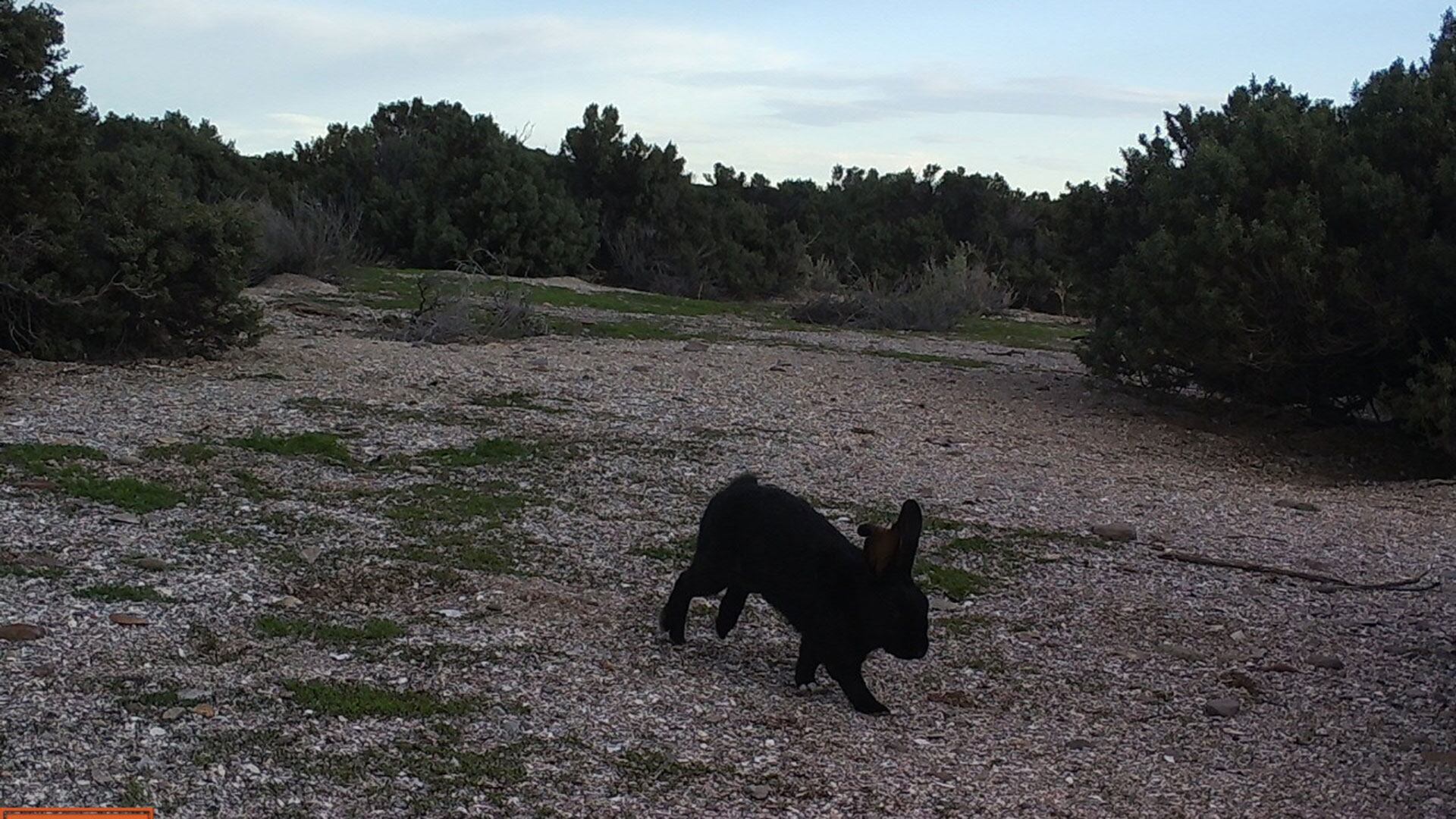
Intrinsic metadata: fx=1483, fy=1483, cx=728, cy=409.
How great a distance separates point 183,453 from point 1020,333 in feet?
53.8

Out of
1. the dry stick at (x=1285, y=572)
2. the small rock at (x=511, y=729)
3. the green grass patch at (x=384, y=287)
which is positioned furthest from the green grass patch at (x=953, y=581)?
the green grass patch at (x=384, y=287)

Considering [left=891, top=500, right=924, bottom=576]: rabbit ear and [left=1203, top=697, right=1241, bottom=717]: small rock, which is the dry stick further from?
[left=891, top=500, right=924, bottom=576]: rabbit ear

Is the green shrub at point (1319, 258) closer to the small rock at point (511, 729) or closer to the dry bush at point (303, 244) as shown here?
the small rock at point (511, 729)

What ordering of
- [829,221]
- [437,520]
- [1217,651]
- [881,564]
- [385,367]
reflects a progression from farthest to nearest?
[829,221] → [385,367] → [437,520] → [1217,651] → [881,564]

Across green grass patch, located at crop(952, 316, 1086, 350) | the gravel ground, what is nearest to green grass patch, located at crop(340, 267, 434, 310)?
the gravel ground

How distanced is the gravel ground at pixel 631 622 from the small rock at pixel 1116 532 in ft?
0.25

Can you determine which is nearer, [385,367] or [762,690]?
[762,690]

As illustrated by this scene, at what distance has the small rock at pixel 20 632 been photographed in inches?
217

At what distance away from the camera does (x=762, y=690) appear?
19.0 feet

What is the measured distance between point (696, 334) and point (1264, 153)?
7.64 m

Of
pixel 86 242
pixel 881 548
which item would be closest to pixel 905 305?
pixel 86 242

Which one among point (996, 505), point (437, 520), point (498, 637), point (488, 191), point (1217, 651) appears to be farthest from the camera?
point (488, 191)

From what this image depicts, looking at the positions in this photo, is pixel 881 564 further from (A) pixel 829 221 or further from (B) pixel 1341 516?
(A) pixel 829 221

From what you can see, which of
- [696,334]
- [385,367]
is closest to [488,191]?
[696,334]
